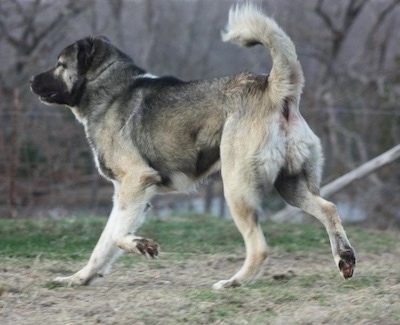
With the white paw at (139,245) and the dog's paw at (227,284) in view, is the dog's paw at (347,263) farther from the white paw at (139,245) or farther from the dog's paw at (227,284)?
the white paw at (139,245)

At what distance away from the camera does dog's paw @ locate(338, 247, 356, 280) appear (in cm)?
582

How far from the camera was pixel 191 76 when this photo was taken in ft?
63.7

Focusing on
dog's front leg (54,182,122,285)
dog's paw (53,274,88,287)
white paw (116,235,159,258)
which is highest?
white paw (116,235,159,258)

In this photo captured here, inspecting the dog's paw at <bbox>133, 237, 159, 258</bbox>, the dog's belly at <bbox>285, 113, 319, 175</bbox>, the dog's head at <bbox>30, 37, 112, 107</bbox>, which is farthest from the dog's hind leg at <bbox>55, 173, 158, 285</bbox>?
the dog's belly at <bbox>285, 113, 319, 175</bbox>

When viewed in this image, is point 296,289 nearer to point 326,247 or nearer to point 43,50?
point 326,247

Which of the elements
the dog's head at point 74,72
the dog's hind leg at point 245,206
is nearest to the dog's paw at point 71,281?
the dog's hind leg at point 245,206

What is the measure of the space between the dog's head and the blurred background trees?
4.85 meters

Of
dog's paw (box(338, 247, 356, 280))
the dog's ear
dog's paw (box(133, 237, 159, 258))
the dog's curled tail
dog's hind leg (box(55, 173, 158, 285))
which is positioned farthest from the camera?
the dog's ear

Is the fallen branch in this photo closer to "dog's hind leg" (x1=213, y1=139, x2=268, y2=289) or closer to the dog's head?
the dog's head

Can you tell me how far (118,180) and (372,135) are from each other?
7063mm

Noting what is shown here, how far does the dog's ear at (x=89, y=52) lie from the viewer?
6.77 m

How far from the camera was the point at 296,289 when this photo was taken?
595cm

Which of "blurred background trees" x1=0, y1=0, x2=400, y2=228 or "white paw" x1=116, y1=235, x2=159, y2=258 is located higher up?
"blurred background trees" x1=0, y1=0, x2=400, y2=228

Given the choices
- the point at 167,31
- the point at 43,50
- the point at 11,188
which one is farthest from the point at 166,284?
the point at 167,31
